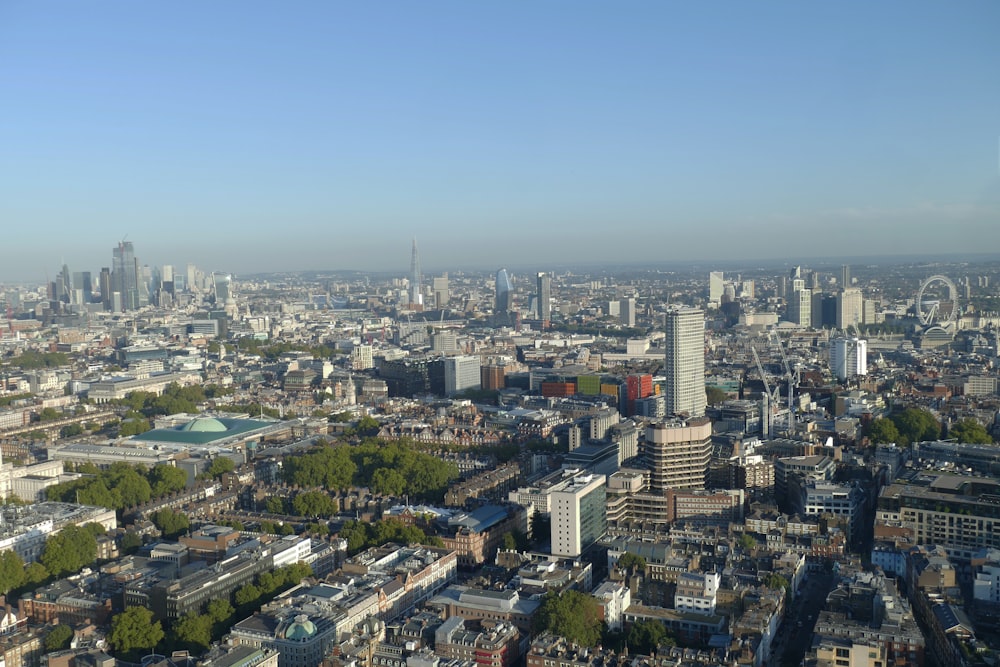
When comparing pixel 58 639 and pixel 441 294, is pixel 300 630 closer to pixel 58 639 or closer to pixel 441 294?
pixel 58 639

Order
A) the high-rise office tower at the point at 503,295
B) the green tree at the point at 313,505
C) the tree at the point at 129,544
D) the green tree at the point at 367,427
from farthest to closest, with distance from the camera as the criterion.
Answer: the high-rise office tower at the point at 503,295 → the green tree at the point at 367,427 → the green tree at the point at 313,505 → the tree at the point at 129,544

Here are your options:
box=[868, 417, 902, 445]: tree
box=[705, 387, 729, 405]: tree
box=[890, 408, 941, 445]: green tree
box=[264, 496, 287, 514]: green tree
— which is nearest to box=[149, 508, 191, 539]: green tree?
Result: box=[264, 496, 287, 514]: green tree

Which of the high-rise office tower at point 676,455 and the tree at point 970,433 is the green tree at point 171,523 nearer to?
the high-rise office tower at point 676,455

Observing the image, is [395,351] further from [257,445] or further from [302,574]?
[302,574]

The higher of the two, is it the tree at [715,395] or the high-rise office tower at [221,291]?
the high-rise office tower at [221,291]

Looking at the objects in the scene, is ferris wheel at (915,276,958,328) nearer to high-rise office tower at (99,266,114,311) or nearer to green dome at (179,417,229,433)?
green dome at (179,417,229,433)


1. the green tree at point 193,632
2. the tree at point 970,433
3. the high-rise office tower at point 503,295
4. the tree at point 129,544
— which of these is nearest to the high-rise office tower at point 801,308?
the high-rise office tower at point 503,295
